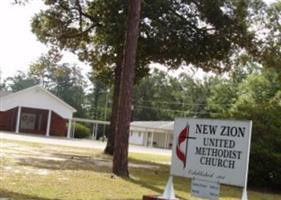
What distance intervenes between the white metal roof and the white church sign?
56.0 meters

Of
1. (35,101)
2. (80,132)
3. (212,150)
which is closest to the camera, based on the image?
(212,150)

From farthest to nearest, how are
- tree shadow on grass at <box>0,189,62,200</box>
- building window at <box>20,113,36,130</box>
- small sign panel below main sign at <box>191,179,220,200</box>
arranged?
building window at <box>20,113,36,130</box> < tree shadow on grass at <box>0,189,62,200</box> < small sign panel below main sign at <box>191,179,220,200</box>

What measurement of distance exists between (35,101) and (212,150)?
57.9m

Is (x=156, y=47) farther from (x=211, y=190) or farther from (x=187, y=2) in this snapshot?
(x=211, y=190)

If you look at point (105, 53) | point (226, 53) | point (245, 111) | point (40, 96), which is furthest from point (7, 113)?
point (245, 111)

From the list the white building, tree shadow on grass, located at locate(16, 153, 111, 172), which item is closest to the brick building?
the white building

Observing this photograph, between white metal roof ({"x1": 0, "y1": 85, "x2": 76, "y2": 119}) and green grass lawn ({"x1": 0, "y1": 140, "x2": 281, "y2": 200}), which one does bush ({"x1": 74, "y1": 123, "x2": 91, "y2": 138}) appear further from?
green grass lawn ({"x1": 0, "y1": 140, "x2": 281, "y2": 200})

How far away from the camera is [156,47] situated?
2986 cm

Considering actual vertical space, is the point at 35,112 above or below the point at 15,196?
above

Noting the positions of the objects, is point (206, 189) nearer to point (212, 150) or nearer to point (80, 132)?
point (212, 150)

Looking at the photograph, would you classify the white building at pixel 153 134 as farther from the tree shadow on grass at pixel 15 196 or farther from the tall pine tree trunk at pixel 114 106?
the tree shadow on grass at pixel 15 196

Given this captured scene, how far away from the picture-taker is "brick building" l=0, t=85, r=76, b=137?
65688mm

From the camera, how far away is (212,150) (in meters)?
10.1

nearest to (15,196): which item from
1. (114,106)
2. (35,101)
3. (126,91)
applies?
(126,91)
